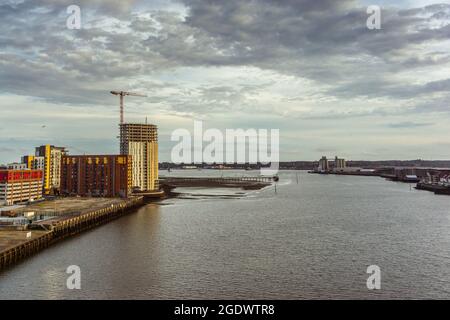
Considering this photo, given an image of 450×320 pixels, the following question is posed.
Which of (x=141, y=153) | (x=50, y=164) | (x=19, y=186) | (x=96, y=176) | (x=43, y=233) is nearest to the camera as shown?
(x=43, y=233)

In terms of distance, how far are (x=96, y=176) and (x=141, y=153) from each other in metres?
22.5

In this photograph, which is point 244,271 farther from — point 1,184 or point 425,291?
point 1,184

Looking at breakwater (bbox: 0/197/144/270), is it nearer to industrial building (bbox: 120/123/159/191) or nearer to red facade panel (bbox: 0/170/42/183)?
red facade panel (bbox: 0/170/42/183)

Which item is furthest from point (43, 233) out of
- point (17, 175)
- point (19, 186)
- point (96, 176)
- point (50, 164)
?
point (50, 164)

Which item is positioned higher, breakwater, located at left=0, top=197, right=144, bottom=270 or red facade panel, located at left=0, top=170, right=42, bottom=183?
red facade panel, located at left=0, top=170, right=42, bottom=183

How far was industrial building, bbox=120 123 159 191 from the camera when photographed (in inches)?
4857

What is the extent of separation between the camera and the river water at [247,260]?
29469 mm

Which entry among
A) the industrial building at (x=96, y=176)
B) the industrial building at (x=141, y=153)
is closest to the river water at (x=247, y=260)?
the industrial building at (x=96, y=176)

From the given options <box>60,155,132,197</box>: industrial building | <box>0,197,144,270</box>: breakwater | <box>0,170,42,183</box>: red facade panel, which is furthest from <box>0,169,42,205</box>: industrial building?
<box>0,197,144,270</box>: breakwater

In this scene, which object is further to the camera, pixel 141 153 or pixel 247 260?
pixel 141 153

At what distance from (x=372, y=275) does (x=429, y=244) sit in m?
16.2

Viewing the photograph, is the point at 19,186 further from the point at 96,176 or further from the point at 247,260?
the point at 247,260

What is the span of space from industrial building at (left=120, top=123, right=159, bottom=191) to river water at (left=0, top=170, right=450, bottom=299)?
58.7 meters

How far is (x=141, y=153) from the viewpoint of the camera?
417 feet
